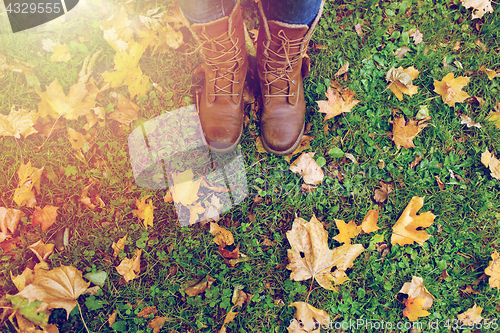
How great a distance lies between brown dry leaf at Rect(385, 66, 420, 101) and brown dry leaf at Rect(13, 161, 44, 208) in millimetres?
2672

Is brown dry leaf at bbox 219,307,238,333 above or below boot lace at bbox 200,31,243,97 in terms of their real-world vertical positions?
below

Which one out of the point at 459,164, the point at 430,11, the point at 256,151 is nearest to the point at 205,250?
the point at 256,151

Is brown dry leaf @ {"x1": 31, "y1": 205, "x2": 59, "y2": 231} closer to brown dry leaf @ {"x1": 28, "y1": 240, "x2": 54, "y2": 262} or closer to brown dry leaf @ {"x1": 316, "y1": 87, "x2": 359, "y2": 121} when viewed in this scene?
brown dry leaf @ {"x1": 28, "y1": 240, "x2": 54, "y2": 262}

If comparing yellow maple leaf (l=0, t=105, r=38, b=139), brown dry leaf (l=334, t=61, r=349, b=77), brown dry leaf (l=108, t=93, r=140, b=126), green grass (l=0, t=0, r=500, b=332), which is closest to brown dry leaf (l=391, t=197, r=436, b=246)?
green grass (l=0, t=0, r=500, b=332)

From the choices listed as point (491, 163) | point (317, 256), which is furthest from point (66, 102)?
point (491, 163)

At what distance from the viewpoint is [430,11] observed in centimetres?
214

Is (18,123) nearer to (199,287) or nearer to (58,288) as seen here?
(58,288)

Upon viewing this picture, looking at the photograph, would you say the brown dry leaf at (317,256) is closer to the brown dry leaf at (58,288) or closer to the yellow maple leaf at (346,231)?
the yellow maple leaf at (346,231)

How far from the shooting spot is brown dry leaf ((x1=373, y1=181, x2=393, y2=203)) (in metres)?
1.91

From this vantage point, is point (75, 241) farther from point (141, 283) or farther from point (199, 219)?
point (199, 219)

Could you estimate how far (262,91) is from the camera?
189cm

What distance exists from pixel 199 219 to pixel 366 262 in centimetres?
120

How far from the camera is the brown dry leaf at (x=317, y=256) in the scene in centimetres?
174

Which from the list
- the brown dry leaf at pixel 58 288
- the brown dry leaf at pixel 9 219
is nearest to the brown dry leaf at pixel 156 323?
the brown dry leaf at pixel 58 288
